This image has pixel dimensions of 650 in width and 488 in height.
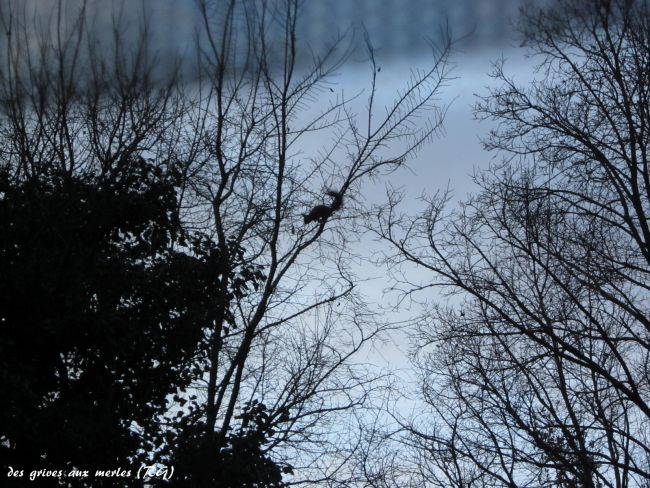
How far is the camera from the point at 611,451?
11438 mm

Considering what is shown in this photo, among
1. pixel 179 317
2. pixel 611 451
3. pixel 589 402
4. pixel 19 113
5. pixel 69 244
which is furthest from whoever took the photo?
pixel 611 451

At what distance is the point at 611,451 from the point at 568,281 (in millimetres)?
2497

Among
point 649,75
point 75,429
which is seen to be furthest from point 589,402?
point 75,429

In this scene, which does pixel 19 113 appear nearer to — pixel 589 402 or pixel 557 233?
pixel 557 233

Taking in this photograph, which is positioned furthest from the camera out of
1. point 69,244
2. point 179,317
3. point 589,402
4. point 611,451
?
point 611,451

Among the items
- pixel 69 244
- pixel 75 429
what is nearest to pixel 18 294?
pixel 69 244

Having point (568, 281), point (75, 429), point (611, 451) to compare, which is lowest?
point (75, 429)

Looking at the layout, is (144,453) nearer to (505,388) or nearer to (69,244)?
(69,244)

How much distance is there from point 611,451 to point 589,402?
4.40ft

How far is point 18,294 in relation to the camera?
8.88 meters

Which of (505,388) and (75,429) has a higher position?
(505,388)

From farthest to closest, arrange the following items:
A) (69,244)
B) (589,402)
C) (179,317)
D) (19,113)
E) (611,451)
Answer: (611,451) < (589,402) < (179,317) < (69,244) < (19,113)

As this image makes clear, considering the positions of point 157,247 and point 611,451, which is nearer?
point 157,247

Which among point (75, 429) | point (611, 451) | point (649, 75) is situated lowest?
point (75, 429)
